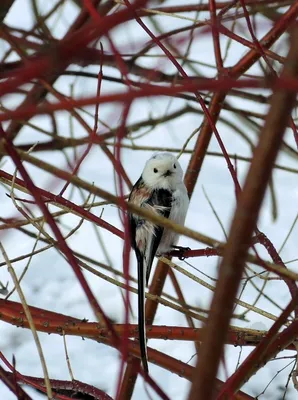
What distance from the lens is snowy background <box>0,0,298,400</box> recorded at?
8.23 feet

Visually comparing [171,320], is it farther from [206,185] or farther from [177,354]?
[206,185]

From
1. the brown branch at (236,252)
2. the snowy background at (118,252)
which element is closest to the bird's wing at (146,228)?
the snowy background at (118,252)

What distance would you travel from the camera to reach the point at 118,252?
3.14 meters

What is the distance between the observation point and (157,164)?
6.81 feet

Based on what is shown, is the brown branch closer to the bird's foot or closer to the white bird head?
the bird's foot

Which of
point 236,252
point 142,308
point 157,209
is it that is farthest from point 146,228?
point 236,252

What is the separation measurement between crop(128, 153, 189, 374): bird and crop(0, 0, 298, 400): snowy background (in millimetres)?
162

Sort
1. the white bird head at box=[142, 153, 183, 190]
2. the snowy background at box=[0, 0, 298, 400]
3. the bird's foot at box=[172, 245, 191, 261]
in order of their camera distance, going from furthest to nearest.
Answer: the snowy background at box=[0, 0, 298, 400], the white bird head at box=[142, 153, 183, 190], the bird's foot at box=[172, 245, 191, 261]

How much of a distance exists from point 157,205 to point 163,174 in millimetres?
121

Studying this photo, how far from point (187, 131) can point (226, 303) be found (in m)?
3.16

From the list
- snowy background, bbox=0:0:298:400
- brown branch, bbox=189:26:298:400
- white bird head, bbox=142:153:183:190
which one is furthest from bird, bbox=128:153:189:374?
brown branch, bbox=189:26:298:400

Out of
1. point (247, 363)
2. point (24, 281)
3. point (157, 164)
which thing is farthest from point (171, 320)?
point (247, 363)

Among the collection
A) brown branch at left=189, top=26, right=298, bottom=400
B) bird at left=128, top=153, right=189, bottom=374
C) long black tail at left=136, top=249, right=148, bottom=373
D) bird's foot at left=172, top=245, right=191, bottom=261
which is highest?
bird at left=128, top=153, right=189, bottom=374

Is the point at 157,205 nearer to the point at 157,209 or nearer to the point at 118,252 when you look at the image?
the point at 157,209
